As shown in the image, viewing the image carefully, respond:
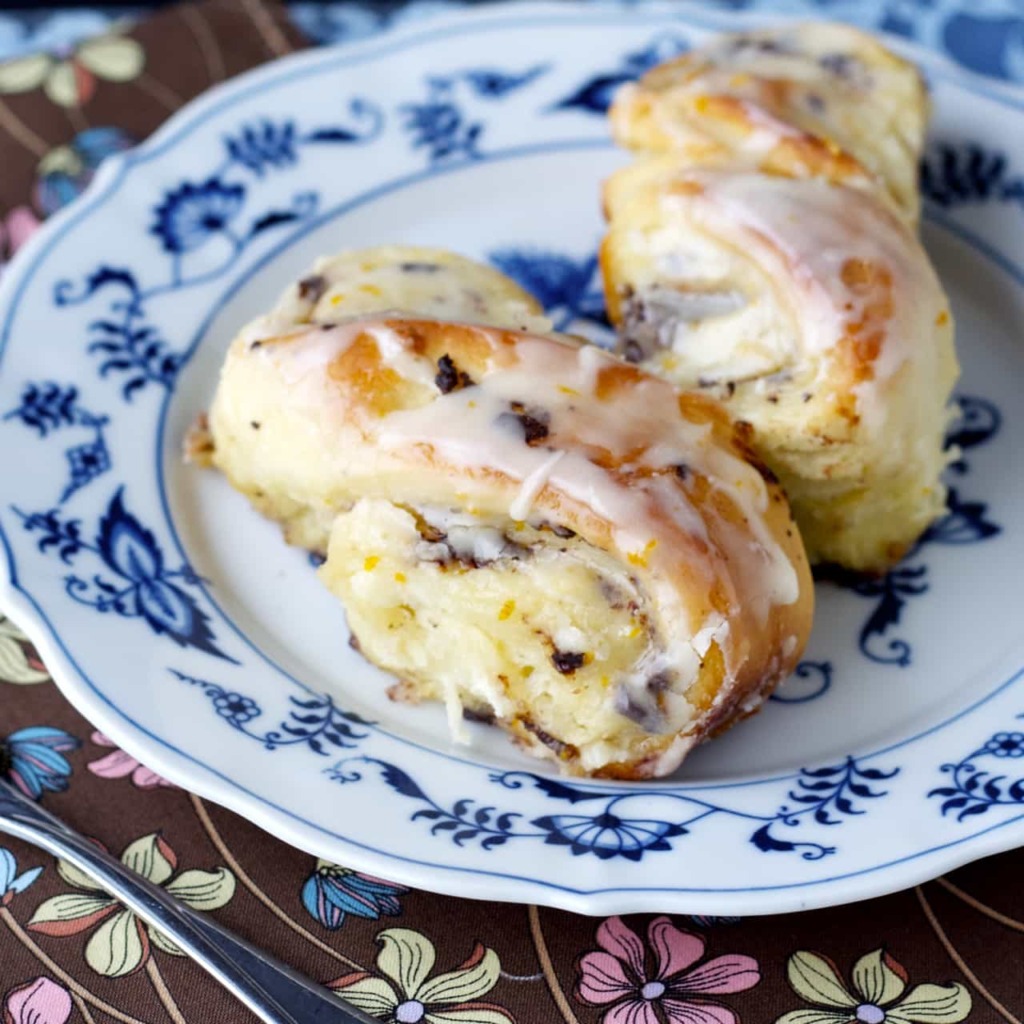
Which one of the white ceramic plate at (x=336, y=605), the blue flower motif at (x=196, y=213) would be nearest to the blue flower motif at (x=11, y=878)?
the white ceramic plate at (x=336, y=605)

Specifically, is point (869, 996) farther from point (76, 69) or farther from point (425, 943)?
point (76, 69)

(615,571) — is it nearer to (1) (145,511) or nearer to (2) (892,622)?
(2) (892,622)

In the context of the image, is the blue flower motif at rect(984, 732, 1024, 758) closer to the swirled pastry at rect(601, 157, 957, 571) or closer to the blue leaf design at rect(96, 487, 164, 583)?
the swirled pastry at rect(601, 157, 957, 571)

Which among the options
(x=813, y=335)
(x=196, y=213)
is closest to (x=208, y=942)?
(x=813, y=335)

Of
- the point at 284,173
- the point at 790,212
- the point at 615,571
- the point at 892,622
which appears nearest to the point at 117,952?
the point at 615,571

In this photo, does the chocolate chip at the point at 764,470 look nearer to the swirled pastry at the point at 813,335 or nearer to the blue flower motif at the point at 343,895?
the swirled pastry at the point at 813,335

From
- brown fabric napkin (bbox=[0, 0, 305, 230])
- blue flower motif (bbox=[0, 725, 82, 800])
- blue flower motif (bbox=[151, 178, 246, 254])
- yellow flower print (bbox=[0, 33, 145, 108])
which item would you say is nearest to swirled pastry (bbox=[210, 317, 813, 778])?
blue flower motif (bbox=[0, 725, 82, 800])
